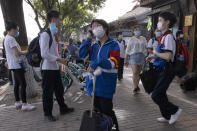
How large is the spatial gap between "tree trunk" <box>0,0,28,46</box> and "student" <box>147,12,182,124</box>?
404cm

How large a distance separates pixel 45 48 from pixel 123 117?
6.67 feet

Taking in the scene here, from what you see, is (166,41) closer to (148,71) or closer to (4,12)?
(148,71)

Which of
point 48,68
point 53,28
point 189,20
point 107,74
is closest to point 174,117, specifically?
point 107,74

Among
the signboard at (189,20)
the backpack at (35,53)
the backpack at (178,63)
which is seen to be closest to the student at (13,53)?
the backpack at (35,53)

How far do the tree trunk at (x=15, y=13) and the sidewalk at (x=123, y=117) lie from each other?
78.8 inches

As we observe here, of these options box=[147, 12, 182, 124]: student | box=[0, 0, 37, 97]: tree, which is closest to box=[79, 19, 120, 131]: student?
box=[147, 12, 182, 124]: student

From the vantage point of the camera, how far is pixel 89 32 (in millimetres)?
2689

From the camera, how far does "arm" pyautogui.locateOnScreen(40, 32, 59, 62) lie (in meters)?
3.34

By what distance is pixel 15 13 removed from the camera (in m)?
5.35

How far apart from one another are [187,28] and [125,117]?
18.0 feet

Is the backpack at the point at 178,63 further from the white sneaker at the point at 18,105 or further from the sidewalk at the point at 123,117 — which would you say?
the white sneaker at the point at 18,105

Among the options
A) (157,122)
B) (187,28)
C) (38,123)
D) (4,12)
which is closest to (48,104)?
(38,123)

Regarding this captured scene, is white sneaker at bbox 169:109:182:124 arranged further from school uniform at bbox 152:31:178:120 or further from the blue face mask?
the blue face mask

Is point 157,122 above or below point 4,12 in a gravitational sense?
below
